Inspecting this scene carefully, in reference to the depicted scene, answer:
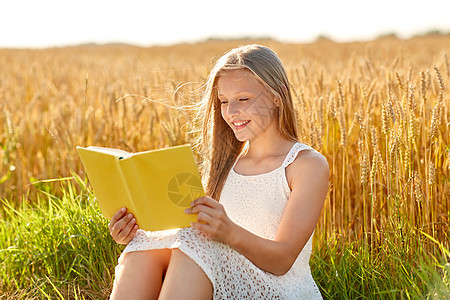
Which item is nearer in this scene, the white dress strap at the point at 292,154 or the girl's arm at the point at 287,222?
→ the girl's arm at the point at 287,222

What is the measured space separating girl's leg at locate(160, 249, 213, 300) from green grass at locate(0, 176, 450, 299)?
60 centimetres

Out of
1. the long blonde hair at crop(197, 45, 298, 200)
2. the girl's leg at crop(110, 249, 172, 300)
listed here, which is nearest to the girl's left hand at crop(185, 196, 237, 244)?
the girl's leg at crop(110, 249, 172, 300)

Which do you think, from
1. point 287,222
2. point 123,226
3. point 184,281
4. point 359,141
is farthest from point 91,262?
point 359,141

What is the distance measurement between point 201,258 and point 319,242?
928 mm

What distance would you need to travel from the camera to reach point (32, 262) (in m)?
2.25

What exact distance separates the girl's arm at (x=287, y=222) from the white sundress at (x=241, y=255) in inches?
1.3

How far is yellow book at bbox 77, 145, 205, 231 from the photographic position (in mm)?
1346

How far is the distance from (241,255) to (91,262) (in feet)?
2.98

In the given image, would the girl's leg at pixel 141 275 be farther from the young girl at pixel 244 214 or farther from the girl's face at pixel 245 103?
the girl's face at pixel 245 103

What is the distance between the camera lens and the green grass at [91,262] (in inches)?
71.9

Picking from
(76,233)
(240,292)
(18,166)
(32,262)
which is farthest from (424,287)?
(18,166)

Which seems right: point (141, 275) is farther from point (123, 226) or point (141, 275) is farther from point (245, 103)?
point (245, 103)

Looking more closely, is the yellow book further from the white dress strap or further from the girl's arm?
the white dress strap

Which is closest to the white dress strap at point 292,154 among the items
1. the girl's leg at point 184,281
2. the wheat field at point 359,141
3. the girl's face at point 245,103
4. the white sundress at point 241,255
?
the white sundress at point 241,255
